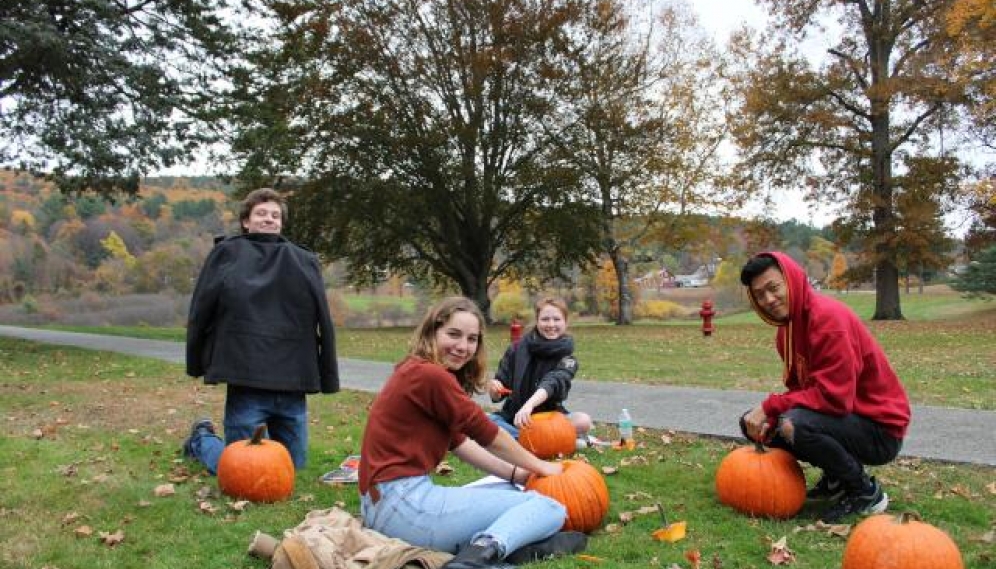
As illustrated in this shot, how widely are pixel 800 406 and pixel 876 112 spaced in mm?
27374

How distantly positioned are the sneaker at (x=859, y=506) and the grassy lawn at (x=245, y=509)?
6.3 inches

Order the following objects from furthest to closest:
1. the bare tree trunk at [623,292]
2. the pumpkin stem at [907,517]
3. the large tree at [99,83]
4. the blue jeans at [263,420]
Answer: the bare tree trunk at [623,292] → the large tree at [99,83] → the blue jeans at [263,420] → the pumpkin stem at [907,517]

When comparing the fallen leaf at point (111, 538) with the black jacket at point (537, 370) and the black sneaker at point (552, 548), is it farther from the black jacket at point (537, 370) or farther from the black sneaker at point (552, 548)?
the black jacket at point (537, 370)

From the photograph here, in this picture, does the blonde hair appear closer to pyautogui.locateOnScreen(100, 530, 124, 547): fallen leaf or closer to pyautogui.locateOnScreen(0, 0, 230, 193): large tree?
pyautogui.locateOnScreen(100, 530, 124, 547): fallen leaf

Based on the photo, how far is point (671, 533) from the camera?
14.9ft

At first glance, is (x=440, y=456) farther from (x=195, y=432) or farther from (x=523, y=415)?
(x=195, y=432)

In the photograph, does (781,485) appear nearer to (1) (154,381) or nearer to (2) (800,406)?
(2) (800,406)

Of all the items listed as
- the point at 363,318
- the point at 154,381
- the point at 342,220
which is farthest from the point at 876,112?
the point at 363,318

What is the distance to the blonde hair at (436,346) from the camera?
14.6 ft

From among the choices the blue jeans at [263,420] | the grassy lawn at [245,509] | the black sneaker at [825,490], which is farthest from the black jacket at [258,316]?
the black sneaker at [825,490]

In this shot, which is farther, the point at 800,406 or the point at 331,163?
the point at 331,163

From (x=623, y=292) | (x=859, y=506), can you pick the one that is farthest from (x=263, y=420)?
(x=623, y=292)

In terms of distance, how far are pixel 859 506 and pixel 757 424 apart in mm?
785

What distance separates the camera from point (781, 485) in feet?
15.8
